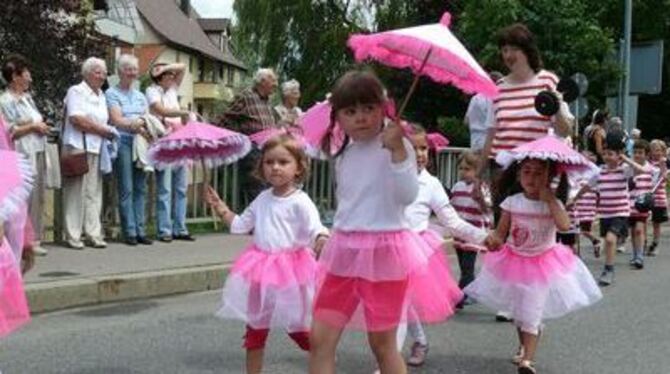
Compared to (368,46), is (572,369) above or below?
below

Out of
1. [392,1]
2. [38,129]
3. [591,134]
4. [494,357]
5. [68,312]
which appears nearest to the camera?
[494,357]

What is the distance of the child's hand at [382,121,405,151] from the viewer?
4301mm

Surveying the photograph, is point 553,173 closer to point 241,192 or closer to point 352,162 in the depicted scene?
point 352,162

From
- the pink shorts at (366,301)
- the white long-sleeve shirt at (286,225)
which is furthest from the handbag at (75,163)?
the pink shorts at (366,301)

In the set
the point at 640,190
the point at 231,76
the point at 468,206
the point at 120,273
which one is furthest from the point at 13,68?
the point at 231,76

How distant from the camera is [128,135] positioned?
10.6m

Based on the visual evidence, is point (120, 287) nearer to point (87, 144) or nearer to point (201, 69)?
point (87, 144)

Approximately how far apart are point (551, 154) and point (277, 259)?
186cm

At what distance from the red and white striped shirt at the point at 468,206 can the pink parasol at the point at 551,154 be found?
72.0 inches

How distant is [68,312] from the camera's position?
26.7 feet

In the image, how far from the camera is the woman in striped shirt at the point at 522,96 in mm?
6625

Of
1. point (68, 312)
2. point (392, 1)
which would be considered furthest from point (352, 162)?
point (392, 1)

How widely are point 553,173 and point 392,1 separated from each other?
1074 inches

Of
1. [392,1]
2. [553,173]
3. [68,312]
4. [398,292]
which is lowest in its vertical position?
[68,312]
